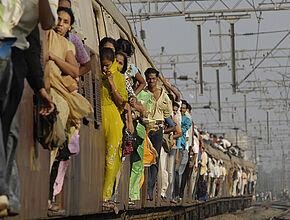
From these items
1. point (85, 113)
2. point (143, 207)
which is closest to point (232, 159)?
point (143, 207)

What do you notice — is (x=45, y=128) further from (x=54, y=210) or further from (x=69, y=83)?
(x=54, y=210)

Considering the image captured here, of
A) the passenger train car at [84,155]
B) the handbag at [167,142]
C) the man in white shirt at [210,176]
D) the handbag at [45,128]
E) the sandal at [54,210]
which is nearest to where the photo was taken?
the passenger train car at [84,155]

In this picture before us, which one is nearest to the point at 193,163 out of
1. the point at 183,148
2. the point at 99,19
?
the point at 183,148

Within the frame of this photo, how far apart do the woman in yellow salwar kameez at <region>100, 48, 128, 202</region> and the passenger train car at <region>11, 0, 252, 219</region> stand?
14cm

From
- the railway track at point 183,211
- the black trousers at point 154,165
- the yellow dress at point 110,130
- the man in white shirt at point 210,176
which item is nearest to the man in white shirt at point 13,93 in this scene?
the railway track at point 183,211

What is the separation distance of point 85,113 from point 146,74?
543cm

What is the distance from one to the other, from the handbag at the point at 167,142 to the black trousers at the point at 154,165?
94 cm

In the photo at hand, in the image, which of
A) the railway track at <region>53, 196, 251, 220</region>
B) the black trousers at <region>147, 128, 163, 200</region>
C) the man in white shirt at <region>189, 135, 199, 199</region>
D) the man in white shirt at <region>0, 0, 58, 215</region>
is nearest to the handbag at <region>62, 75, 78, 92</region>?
the man in white shirt at <region>0, 0, 58, 215</region>

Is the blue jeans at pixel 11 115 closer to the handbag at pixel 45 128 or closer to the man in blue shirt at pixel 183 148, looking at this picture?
the handbag at pixel 45 128

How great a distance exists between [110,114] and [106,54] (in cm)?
65

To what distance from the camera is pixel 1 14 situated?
3822mm

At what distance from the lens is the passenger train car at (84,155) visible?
4.68m

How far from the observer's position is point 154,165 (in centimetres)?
1133

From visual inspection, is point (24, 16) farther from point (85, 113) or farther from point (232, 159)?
point (232, 159)
